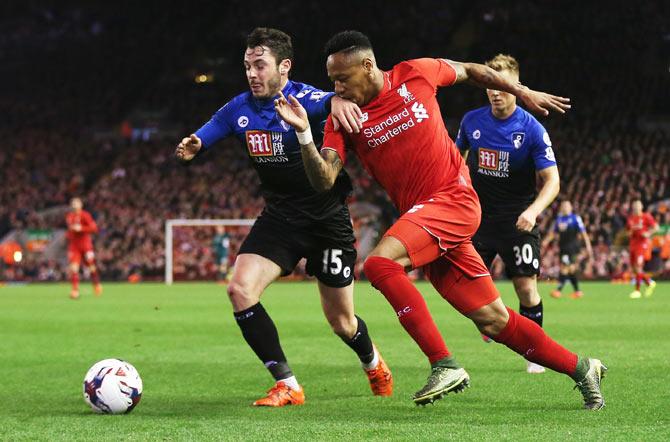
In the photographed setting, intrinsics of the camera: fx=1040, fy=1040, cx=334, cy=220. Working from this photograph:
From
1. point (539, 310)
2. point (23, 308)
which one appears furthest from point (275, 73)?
point (23, 308)

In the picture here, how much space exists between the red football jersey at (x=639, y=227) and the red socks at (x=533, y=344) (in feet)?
57.7

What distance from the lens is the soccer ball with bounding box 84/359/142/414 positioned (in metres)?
6.54

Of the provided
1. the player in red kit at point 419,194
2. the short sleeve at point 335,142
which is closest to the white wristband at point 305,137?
the player in red kit at point 419,194

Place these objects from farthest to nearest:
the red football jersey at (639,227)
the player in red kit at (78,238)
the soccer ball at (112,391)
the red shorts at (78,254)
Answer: the red shorts at (78,254)
the player in red kit at (78,238)
the red football jersey at (639,227)
the soccer ball at (112,391)

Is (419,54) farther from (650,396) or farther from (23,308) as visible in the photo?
(650,396)

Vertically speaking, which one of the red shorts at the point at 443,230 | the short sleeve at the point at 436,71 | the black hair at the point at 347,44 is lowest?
the red shorts at the point at 443,230

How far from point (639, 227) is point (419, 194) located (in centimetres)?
1800

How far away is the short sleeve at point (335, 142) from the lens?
6008 mm

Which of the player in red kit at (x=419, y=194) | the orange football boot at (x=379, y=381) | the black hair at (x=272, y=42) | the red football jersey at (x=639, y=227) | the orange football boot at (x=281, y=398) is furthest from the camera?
the red football jersey at (x=639, y=227)

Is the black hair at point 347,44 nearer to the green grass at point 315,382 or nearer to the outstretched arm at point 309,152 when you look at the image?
the outstretched arm at point 309,152

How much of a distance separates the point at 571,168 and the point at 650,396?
27.6 m

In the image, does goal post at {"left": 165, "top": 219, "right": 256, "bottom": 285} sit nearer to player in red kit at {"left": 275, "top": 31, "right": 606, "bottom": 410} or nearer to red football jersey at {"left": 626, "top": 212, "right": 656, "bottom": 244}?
red football jersey at {"left": 626, "top": 212, "right": 656, "bottom": 244}

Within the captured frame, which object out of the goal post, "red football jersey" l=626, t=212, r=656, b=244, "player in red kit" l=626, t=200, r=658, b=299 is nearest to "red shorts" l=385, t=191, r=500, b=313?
"player in red kit" l=626, t=200, r=658, b=299

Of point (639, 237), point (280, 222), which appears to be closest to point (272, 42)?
point (280, 222)
